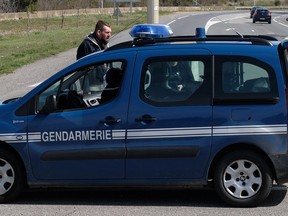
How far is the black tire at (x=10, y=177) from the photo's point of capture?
20.8 ft

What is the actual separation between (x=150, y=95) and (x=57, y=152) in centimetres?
105

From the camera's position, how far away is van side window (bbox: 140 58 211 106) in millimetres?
6117

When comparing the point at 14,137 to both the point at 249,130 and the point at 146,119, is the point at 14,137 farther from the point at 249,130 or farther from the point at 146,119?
the point at 249,130

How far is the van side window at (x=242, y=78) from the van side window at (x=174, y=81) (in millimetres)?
125

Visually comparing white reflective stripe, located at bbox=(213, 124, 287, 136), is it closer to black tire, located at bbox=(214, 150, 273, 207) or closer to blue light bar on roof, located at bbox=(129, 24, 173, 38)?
black tire, located at bbox=(214, 150, 273, 207)

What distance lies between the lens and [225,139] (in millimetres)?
6020

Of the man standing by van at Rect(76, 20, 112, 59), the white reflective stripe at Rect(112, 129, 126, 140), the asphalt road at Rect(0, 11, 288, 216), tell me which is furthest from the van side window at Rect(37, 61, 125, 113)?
the man standing by van at Rect(76, 20, 112, 59)

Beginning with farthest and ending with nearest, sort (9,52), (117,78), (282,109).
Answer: (9,52) < (117,78) < (282,109)

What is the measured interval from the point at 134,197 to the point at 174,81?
1299mm

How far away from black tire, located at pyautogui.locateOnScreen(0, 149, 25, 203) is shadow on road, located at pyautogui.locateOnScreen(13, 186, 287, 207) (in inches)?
5.4

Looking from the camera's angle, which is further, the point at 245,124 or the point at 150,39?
the point at 150,39

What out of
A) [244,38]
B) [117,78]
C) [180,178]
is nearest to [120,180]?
[180,178]

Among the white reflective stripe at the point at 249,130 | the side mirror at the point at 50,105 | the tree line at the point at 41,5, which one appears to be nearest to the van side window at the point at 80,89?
the side mirror at the point at 50,105

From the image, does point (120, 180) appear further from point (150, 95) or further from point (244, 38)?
point (244, 38)
